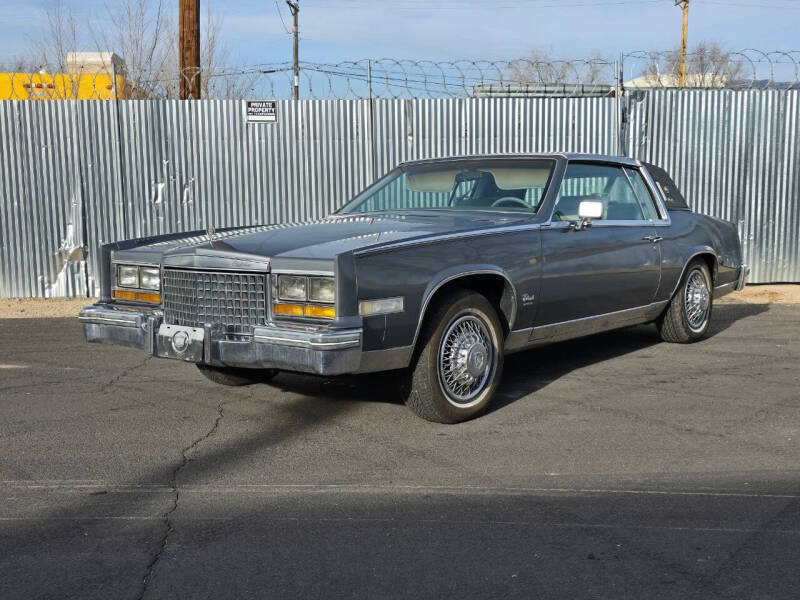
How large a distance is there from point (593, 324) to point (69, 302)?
7.11 m

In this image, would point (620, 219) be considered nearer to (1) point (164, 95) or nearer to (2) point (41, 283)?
(2) point (41, 283)

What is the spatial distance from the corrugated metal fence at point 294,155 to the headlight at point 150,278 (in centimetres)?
581

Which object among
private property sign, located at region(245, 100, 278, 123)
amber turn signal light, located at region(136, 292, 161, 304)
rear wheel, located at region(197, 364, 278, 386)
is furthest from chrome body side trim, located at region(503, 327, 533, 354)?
private property sign, located at region(245, 100, 278, 123)

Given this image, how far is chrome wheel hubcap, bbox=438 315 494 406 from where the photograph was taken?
502 centimetres

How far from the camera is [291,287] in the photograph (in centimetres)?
460

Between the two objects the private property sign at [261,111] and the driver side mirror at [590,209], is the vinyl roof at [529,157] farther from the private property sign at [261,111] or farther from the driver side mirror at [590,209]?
the private property sign at [261,111]

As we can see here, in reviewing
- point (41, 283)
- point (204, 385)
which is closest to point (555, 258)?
point (204, 385)

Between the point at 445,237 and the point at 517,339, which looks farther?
the point at 517,339

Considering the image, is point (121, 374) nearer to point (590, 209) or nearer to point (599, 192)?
point (590, 209)

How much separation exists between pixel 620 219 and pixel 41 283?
297 inches

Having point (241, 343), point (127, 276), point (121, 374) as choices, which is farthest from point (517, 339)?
point (121, 374)

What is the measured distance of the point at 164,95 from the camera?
580 inches

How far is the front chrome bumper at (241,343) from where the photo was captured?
4418 millimetres

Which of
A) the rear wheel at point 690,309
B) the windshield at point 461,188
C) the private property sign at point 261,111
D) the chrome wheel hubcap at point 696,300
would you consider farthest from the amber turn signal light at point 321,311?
the private property sign at point 261,111
